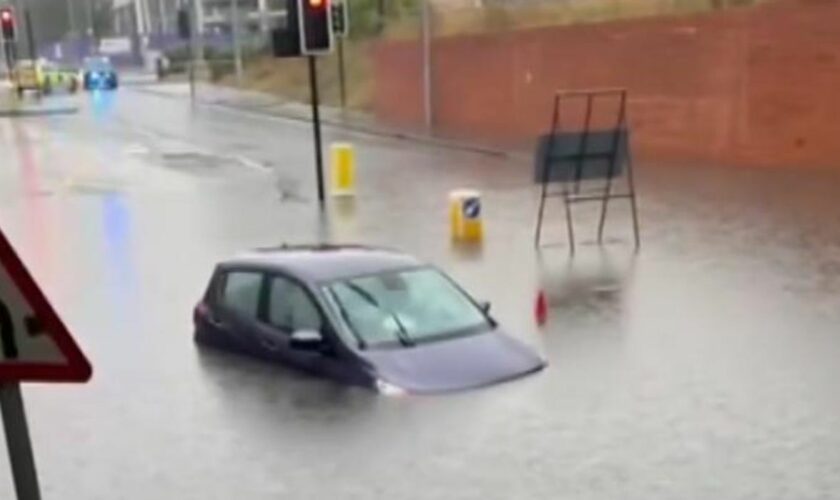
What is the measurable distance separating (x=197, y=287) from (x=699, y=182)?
43.0ft

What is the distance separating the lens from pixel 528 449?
448 inches

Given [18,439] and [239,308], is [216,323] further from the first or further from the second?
[18,439]

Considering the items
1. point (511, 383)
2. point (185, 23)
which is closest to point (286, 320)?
point (511, 383)

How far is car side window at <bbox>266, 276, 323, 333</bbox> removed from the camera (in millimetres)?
14148

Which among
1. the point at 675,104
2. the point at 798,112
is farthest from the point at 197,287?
the point at 675,104

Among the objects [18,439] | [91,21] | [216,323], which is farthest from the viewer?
[91,21]

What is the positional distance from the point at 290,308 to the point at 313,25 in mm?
13660

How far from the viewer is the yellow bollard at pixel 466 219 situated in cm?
2305

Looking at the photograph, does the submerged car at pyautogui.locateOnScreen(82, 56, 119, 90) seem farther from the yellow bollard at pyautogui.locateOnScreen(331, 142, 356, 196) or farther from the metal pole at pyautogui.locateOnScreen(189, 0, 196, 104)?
the yellow bollard at pyautogui.locateOnScreen(331, 142, 356, 196)

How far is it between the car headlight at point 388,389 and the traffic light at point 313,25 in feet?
49.7

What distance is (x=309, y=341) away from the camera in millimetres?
13867

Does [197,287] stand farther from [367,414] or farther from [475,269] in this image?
[367,414]

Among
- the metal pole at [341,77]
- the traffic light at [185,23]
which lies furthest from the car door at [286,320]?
the traffic light at [185,23]

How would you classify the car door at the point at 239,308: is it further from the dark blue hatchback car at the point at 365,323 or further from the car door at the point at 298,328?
the car door at the point at 298,328
